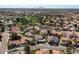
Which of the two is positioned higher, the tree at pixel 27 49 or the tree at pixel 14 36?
the tree at pixel 14 36

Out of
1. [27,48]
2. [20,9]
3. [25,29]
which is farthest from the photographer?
[20,9]

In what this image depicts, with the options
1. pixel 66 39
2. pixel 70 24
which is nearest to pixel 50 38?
pixel 66 39

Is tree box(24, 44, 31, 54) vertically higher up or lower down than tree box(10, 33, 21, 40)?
lower down

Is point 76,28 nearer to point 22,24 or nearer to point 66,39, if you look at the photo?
point 66,39

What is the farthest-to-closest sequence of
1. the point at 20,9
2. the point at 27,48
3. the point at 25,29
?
1. the point at 20,9
2. the point at 25,29
3. the point at 27,48
